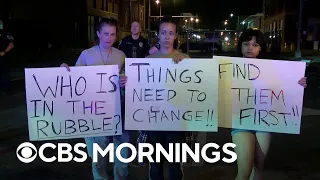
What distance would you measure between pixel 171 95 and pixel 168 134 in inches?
14.6

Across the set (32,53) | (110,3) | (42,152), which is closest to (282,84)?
(42,152)

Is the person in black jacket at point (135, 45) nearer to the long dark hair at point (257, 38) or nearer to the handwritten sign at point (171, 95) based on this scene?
the handwritten sign at point (171, 95)

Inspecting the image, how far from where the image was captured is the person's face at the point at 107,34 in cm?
406

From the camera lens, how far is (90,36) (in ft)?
122

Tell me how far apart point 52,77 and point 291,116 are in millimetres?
2259

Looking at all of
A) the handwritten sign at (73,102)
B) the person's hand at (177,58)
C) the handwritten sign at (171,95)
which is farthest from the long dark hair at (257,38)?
the handwritten sign at (73,102)

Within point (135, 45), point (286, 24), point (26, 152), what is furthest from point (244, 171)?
point (286, 24)

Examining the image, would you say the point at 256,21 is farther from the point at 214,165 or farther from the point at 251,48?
the point at 251,48

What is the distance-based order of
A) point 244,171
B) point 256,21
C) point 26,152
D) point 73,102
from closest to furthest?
1. point 244,171
2. point 73,102
3. point 26,152
4. point 256,21

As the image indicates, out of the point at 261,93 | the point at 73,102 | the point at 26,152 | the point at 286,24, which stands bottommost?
the point at 26,152

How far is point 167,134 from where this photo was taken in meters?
3.98

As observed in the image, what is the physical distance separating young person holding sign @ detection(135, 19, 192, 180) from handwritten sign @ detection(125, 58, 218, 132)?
2.8 inches

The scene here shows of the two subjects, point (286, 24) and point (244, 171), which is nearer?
point (244, 171)

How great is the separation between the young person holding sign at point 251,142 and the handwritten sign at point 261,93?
0.21ft
